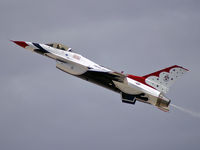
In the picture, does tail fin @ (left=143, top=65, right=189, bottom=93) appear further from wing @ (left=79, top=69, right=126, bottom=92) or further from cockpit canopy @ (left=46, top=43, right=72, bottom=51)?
cockpit canopy @ (left=46, top=43, right=72, bottom=51)

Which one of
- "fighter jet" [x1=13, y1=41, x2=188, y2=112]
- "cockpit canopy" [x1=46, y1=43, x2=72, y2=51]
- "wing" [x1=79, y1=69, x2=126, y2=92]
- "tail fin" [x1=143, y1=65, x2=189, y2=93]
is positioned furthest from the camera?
"cockpit canopy" [x1=46, y1=43, x2=72, y2=51]

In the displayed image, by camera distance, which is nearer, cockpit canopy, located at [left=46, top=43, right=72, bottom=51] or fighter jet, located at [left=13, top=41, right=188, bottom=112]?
fighter jet, located at [left=13, top=41, right=188, bottom=112]

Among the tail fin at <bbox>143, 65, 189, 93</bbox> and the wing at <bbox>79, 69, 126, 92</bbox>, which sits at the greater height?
the tail fin at <bbox>143, 65, 189, 93</bbox>

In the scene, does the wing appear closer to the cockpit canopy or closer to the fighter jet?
the fighter jet

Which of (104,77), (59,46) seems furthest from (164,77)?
(59,46)

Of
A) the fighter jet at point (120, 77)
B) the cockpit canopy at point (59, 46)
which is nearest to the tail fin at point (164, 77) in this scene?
the fighter jet at point (120, 77)

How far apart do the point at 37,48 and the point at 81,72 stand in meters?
4.47

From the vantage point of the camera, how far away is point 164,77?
42406 millimetres

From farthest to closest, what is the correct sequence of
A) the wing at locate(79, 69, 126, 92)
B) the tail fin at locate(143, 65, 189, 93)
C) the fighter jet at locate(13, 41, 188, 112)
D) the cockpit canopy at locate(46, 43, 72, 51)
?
1. the cockpit canopy at locate(46, 43, 72, 51)
2. the tail fin at locate(143, 65, 189, 93)
3. the fighter jet at locate(13, 41, 188, 112)
4. the wing at locate(79, 69, 126, 92)

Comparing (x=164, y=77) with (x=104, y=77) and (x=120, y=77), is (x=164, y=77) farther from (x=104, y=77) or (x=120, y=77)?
(x=104, y=77)

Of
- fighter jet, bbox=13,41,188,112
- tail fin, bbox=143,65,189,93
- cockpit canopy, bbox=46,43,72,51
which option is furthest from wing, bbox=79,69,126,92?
cockpit canopy, bbox=46,43,72,51

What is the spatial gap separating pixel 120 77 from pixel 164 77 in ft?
13.0

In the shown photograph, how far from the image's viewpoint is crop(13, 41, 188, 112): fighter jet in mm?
41375

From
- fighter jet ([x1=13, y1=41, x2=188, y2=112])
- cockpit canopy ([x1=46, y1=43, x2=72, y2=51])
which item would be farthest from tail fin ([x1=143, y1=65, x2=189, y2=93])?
cockpit canopy ([x1=46, y1=43, x2=72, y2=51])
